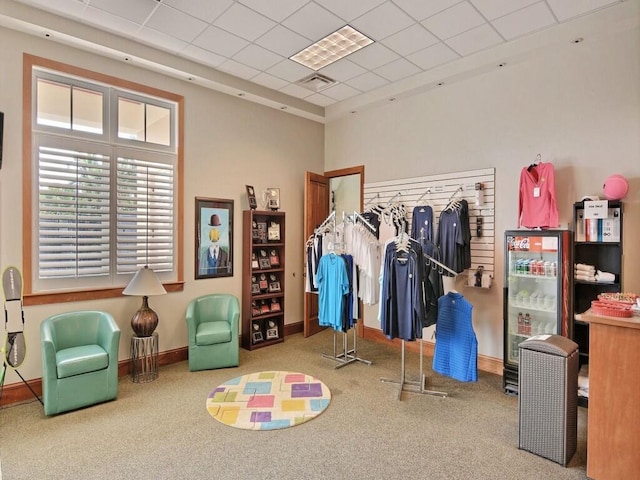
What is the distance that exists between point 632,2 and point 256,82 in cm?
409

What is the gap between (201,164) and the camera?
4883 mm

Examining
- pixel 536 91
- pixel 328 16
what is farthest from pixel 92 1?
pixel 536 91

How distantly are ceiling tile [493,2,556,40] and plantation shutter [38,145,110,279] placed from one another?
4.37 m

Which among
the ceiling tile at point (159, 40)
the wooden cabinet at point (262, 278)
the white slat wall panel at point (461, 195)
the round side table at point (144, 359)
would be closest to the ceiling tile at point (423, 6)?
the white slat wall panel at point (461, 195)

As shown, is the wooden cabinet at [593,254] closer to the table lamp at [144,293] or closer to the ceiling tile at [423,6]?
the ceiling tile at [423,6]

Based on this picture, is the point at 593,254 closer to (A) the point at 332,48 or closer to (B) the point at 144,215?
(A) the point at 332,48

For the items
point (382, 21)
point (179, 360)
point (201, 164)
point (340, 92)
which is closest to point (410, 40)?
point (382, 21)

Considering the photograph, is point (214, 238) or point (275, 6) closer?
point (275, 6)

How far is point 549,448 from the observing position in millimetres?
2625

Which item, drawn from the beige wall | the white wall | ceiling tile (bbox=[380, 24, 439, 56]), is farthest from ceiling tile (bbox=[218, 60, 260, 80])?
the white wall

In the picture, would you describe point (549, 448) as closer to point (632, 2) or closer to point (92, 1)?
point (632, 2)

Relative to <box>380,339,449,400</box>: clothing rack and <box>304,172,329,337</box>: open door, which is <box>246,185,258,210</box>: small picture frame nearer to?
<box>304,172,329,337</box>: open door

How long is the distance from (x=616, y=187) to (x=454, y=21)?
214 centimetres

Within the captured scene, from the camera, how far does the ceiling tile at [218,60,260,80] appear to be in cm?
456
